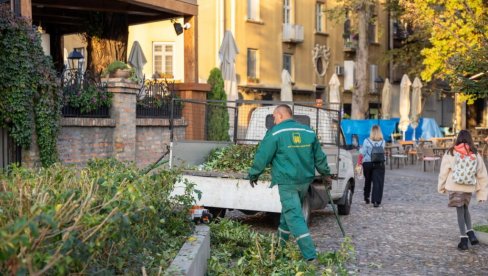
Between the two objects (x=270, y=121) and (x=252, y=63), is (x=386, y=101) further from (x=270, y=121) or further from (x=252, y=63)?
(x=270, y=121)

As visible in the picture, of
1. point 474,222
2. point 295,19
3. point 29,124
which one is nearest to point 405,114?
point 295,19

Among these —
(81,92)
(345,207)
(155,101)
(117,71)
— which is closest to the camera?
(345,207)

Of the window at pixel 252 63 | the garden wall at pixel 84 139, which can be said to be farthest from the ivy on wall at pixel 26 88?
the window at pixel 252 63

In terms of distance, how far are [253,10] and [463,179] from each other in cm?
2928

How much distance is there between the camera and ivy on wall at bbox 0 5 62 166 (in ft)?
43.7

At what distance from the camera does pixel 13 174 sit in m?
6.92

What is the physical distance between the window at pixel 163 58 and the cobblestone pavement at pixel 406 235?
2004 centimetres

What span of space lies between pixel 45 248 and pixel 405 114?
3045 centimetres

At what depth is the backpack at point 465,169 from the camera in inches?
422

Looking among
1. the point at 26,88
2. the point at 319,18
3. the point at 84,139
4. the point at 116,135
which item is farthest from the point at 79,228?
the point at 319,18

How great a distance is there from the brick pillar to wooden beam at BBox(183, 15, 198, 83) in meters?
3.78

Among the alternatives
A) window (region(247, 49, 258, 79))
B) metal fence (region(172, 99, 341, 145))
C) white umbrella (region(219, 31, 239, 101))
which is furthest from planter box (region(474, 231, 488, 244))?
window (region(247, 49, 258, 79))

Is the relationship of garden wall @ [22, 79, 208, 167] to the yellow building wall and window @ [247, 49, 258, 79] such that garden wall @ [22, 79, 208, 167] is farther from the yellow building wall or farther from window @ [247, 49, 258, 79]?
window @ [247, 49, 258, 79]

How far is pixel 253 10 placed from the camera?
39.1 meters
